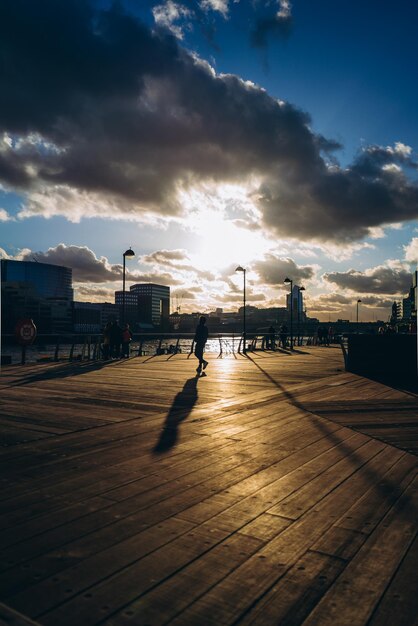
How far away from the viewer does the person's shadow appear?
519cm

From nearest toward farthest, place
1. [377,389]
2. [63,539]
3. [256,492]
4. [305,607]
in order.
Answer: [305,607], [63,539], [256,492], [377,389]

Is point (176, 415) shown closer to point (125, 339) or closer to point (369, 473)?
point (369, 473)

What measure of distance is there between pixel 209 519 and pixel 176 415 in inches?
156

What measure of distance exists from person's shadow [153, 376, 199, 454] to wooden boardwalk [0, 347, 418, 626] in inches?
2.1

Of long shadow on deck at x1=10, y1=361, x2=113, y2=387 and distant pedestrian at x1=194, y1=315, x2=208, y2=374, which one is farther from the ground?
distant pedestrian at x1=194, y1=315, x2=208, y2=374

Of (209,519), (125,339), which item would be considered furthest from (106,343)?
(209,519)

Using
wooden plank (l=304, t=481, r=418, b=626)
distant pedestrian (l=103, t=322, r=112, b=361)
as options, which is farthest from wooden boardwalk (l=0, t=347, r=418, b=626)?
distant pedestrian (l=103, t=322, r=112, b=361)

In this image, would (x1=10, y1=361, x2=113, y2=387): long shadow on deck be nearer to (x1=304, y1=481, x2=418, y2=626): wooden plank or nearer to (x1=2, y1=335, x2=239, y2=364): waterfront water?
(x1=2, y1=335, x2=239, y2=364): waterfront water

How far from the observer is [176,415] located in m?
7.00

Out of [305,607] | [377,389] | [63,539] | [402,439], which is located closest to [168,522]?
[63,539]

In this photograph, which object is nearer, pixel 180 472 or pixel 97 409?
pixel 180 472

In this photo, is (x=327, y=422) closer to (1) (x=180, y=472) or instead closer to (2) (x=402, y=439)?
(2) (x=402, y=439)

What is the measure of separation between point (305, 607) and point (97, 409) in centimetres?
601

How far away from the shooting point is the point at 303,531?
290 centimetres
